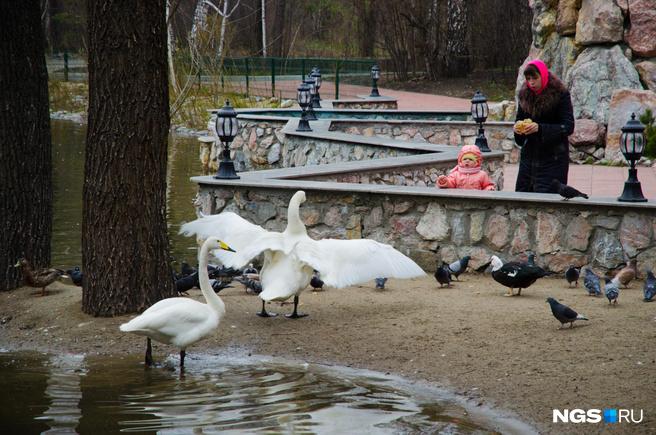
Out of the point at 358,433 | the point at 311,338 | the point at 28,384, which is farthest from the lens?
the point at 311,338

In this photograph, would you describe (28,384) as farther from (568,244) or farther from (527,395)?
(568,244)

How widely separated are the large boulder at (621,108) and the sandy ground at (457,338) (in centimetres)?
940

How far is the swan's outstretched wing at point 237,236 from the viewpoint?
766 cm

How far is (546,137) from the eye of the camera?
929 centimetres

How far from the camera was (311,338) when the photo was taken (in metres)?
7.34

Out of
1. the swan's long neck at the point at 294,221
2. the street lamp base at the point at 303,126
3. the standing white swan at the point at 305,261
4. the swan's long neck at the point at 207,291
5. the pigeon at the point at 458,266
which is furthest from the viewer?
the street lamp base at the point at 303,126

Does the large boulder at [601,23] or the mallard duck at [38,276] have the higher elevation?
the large boulder at [601,23]

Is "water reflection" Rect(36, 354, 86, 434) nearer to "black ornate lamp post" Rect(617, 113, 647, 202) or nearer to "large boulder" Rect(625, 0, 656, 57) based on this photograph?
"black ornate lamp post" Rect(617, 113, 647, 202)

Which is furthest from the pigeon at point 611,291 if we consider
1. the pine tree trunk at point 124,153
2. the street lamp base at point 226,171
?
the street lamp base at point 226,171

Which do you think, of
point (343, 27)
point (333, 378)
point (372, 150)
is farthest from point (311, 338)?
point (343, 27)

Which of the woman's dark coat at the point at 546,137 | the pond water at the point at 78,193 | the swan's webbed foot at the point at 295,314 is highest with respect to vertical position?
the woman's dark coat at the point at 546,137

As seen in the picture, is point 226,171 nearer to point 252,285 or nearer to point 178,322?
point 252,285

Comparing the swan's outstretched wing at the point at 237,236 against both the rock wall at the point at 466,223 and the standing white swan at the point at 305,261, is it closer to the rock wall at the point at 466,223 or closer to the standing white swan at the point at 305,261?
the standing white swan at the point at 305,261

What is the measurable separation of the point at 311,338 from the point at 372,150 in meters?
7.09
